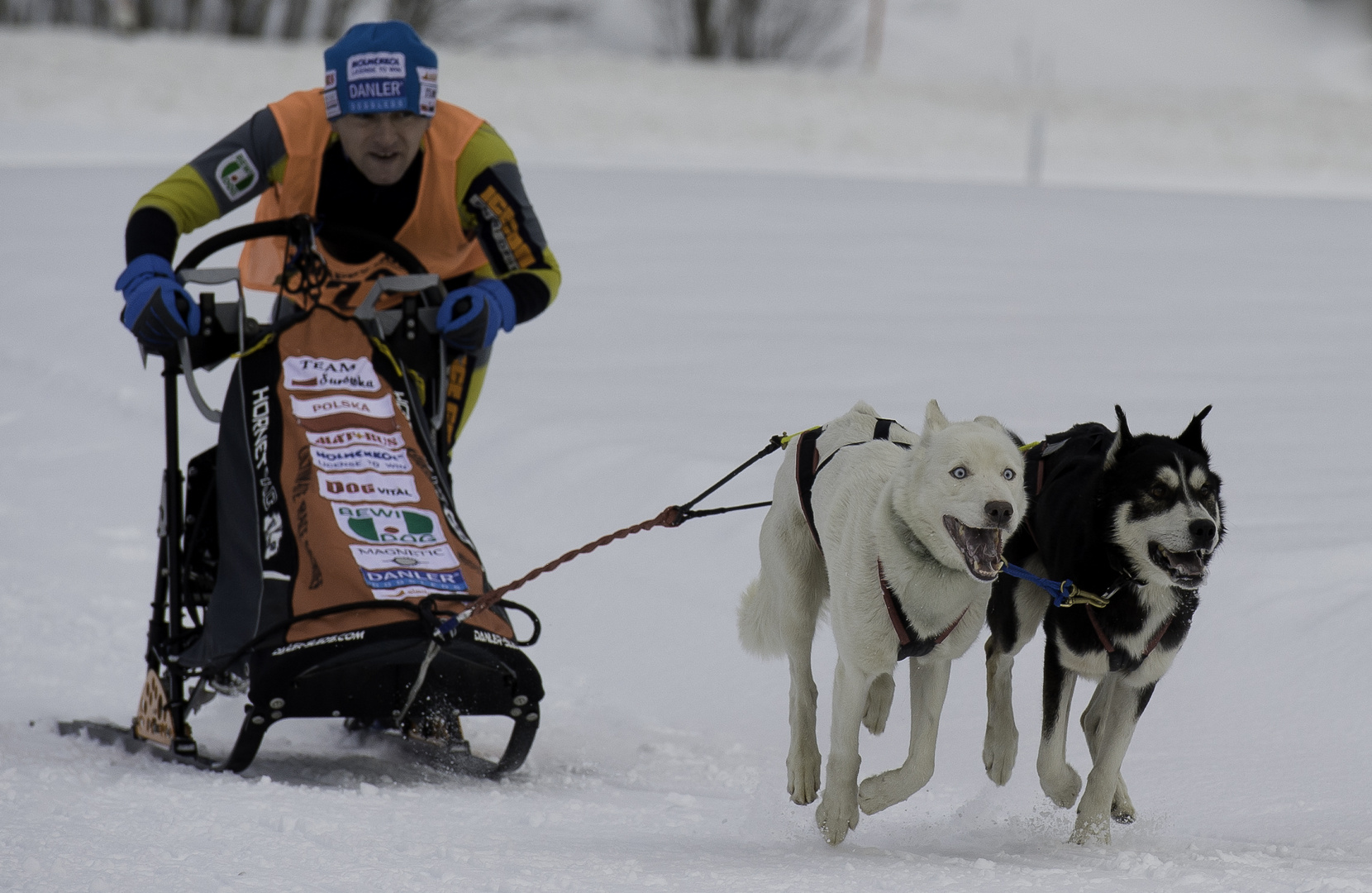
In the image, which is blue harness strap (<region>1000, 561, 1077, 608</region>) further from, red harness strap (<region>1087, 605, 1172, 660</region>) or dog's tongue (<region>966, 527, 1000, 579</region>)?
dog's tongue (<region>966, 527, 1000, 579</region>)

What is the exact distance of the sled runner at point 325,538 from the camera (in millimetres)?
3193

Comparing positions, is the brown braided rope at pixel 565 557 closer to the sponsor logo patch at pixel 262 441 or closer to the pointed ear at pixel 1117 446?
the sponsor logo patch at pixel 262 441

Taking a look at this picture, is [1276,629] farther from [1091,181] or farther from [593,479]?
[1091,181]

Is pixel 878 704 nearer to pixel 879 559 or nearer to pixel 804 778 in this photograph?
pixel 804 778

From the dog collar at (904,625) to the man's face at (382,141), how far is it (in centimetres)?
182

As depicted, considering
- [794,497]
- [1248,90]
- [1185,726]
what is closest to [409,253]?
[794,497]

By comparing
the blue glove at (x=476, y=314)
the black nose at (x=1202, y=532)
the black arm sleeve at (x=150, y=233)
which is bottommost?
the black nose at (x=1202, y=532)

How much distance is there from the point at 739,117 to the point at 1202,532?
17.0 m

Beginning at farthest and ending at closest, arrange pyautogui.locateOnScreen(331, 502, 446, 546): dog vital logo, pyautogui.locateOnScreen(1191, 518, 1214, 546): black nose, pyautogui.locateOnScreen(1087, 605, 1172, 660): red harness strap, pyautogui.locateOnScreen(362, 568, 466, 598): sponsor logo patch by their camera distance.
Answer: pyautogui.locateOnScreen(331, 502, 446, 546): dog vital logo < pyautogui.locateOnScreen(362, 568, 466, 598): sponsor logo patch < pyautogui.locateOnScreen(1087, 605, 1172, 660): red harness strap < pyautogui.locateOnScreen(1191, 518, 1214, 546): black nose

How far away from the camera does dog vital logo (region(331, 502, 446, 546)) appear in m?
3.39

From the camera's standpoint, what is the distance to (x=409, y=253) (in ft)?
12.4

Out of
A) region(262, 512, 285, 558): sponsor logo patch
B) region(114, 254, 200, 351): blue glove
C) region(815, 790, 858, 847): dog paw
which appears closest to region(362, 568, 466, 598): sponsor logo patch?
region(262, 512, 285, 558): sponsor logo patch

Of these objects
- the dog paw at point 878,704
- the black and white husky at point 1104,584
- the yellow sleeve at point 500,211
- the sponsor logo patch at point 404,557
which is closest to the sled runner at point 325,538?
the sponsor logo patch at point 404,557

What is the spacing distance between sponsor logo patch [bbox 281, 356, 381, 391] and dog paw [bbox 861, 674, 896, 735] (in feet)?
4.71
